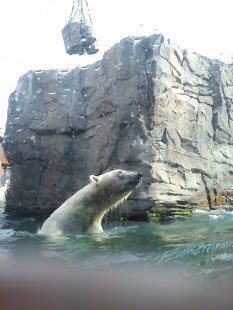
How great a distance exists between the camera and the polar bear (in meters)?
5.16

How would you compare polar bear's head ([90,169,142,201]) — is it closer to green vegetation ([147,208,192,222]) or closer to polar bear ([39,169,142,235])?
polar bear ([39,169,142,235])

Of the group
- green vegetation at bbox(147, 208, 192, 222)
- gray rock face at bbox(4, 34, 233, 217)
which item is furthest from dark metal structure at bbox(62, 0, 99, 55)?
green vegetation at bbox(147, 208, 192, 222)

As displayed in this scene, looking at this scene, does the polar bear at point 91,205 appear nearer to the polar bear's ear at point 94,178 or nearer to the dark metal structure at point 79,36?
the polar bear's ear at point 94,178

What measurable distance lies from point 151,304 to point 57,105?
9977 millimetres

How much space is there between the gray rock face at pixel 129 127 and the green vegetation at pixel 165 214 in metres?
0.18

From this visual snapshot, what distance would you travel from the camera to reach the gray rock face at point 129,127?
9219 millimetres

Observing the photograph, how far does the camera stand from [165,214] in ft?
27.8

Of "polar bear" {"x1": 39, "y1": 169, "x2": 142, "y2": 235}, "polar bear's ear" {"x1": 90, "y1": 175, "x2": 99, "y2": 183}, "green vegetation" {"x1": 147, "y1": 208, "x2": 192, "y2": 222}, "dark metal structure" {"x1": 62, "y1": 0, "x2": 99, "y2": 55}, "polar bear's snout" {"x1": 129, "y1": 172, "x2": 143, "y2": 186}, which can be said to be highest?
"dark metal structure" {"x1": 62, "y1": 0, "x2": 99, "y2": 55}

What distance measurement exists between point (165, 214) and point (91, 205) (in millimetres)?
3380

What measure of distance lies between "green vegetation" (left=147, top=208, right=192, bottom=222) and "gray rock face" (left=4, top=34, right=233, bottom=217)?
178 mm

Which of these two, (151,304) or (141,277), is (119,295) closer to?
(151,304)

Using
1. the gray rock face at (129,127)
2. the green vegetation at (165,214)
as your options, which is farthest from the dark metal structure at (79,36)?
the green vegetation at (165,214)

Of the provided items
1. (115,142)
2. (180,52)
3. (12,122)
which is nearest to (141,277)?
(115,142)

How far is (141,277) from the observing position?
1624 millimetres
